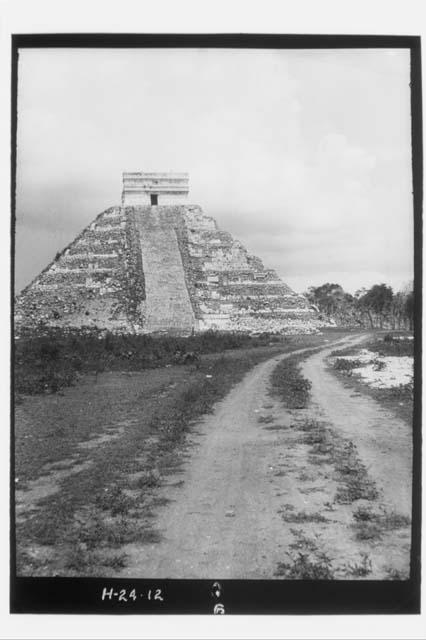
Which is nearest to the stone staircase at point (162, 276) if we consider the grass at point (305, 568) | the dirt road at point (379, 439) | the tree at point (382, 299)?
the tree at point (382, 299)

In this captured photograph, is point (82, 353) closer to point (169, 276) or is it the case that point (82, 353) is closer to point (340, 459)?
point (340, 459)

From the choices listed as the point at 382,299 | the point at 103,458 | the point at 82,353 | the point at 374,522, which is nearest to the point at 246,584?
the point at 374,522

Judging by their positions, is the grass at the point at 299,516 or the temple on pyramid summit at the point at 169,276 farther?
the temple on pyramid summit at the point at 169,276

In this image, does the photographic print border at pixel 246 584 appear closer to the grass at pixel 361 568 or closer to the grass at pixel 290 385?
the grass at pixel 361 568

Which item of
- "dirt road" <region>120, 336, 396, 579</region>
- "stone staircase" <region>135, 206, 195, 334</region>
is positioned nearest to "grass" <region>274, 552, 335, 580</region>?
"dirt road" <region>120, 336, 396, 579</region>

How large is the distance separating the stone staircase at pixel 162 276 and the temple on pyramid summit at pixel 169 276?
0.06 metres

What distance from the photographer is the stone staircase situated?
1022 inches

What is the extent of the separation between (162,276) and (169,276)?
1.42 feet

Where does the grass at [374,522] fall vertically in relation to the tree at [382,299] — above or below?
below

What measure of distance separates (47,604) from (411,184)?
6549 mm

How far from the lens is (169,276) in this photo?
32844mm

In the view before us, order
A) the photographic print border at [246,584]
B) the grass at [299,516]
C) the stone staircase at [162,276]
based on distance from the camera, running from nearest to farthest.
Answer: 1. the photographic print border at [246,584]
2. the grass at [299,516]
3. the stone staircase at [162,276]

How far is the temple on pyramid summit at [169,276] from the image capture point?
19.9 metres

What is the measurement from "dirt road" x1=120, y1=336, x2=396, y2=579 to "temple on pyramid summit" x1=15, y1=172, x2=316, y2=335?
8262mm
